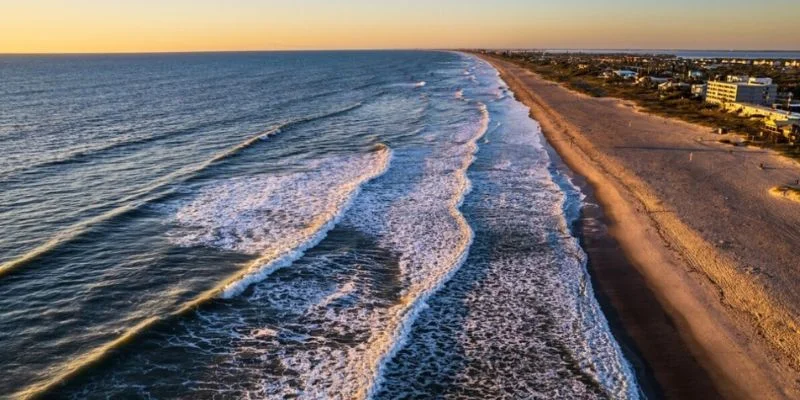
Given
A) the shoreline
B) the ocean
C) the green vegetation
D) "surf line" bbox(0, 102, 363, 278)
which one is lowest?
the shoreline

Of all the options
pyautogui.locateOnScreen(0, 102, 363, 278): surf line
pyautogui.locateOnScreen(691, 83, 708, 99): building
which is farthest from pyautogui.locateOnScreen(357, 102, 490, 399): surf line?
pyautogui.locateOnScreen(691, 83, 708, 99): building

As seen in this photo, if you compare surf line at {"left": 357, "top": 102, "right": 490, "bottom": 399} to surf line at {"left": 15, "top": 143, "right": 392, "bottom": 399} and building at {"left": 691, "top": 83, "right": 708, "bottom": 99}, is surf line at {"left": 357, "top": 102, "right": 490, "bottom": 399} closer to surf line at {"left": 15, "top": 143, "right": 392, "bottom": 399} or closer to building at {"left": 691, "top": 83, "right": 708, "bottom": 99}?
surf line at {"left": 15, "top": 143, "right": 392, "bottom": 399}

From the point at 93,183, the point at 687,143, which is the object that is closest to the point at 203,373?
the point at 93,183

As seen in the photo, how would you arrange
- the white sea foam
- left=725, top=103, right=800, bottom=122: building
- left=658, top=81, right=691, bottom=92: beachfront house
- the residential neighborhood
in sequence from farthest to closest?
left=658, top=81, right=691, bottom=92: beachfront house
left=725, top=103, right=800, bottom=122: building
the residential neighborhood
the white sea foam

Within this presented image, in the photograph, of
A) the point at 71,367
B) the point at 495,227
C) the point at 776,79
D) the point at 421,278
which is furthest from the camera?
the point at 776,79

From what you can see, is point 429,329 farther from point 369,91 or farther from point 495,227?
point 369,91

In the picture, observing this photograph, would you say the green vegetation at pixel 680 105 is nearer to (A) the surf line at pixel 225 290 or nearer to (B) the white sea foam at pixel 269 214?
(B) the white sea foam at pixel 269 214

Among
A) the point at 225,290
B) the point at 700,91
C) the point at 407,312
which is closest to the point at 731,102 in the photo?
the point at 700,91

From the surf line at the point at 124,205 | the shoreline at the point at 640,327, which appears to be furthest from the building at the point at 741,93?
the surf line at the point at 124,205
